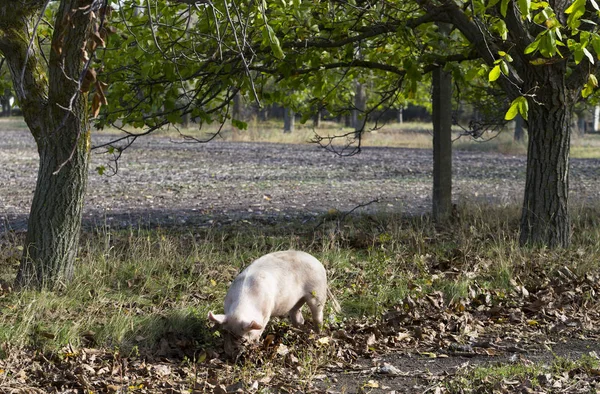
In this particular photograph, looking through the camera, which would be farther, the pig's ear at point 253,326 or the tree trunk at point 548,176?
the tree trunk at point 548,176

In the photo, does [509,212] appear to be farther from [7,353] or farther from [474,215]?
[7,353]

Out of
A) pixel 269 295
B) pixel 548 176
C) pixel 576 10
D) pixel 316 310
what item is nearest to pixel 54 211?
pixel 269 295

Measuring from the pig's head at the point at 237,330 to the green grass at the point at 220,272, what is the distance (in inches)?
19.2

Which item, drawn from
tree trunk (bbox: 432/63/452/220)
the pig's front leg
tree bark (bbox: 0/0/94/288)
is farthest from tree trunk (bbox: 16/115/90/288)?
tree trunk (bbox: 432/63/452/220)

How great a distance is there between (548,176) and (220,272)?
424 cm

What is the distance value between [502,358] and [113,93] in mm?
5700

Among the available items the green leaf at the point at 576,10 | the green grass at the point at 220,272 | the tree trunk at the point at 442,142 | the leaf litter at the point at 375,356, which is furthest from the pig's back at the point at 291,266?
the tree trunk at the point at 442,142

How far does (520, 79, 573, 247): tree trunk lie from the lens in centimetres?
892

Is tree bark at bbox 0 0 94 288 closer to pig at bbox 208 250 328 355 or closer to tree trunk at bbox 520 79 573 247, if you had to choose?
pig at bbox 208 250 328 355

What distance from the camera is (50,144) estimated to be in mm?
6520

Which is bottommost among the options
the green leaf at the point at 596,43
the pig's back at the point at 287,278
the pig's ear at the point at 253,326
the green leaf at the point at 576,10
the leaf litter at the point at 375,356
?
the leaf litter at the point at 375,356

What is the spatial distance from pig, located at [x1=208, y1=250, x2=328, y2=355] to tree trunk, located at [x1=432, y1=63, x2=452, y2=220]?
5273mm

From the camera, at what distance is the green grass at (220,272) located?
612 centimetres

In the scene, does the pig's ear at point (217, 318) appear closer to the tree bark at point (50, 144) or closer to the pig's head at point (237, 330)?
the pig's head at point (237, 330)
